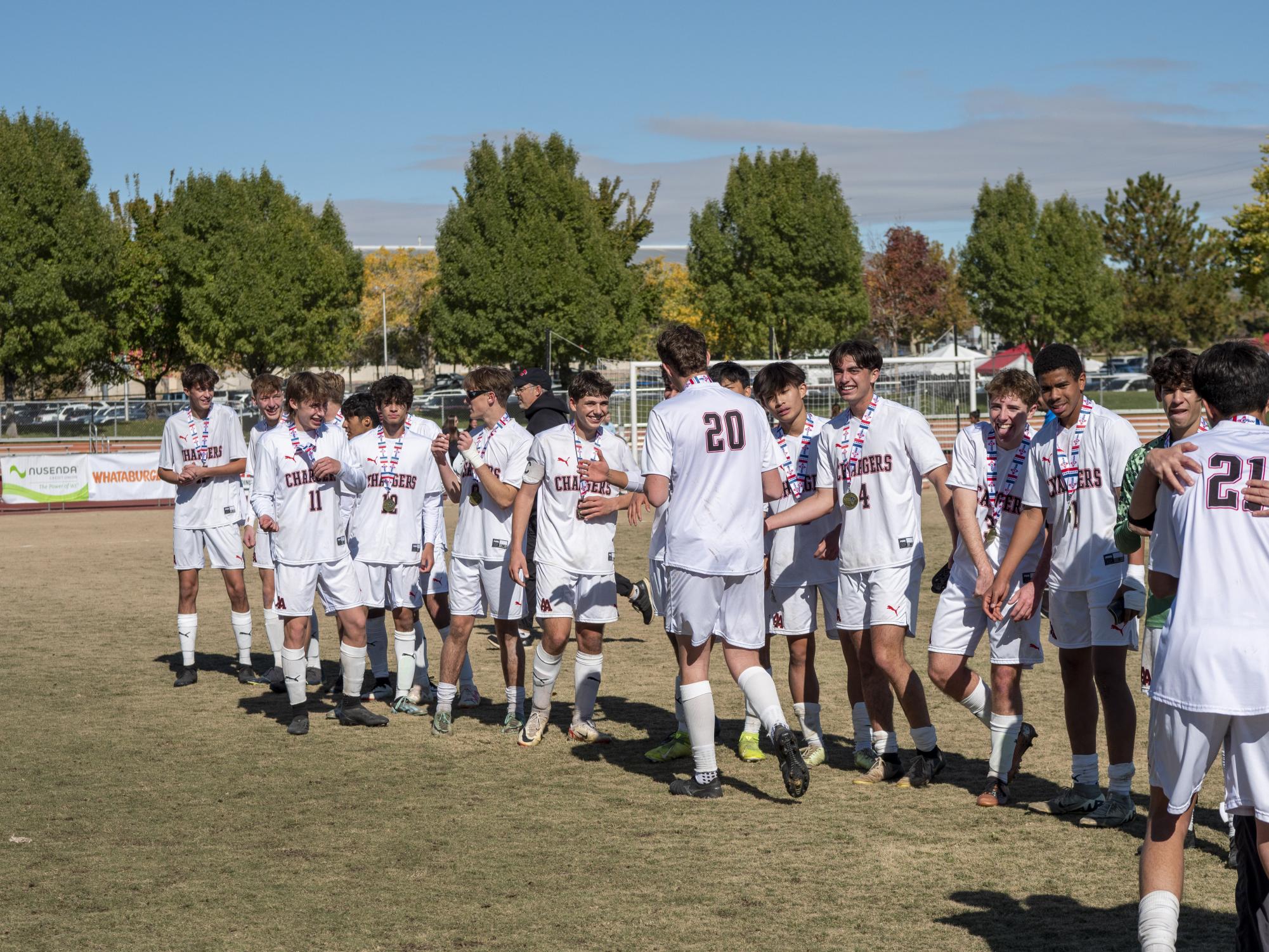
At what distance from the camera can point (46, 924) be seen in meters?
5.12

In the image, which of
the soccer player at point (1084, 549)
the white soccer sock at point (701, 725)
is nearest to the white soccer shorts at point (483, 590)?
the white soccer sock at point (701, 725)

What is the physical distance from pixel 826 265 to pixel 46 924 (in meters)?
49.0

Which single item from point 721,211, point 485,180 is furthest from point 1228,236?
point 485,180

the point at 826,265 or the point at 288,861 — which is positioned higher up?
the point at 826,265

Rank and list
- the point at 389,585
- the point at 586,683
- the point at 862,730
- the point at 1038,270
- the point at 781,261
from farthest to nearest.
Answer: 1. the point at 1038,270
2. the point at 781,261
3. the point at 389,585
4. the point at 586,683
5. the point at 862,730

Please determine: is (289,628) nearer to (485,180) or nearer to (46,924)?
(46,924)

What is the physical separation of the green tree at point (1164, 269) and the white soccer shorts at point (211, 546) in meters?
60.1

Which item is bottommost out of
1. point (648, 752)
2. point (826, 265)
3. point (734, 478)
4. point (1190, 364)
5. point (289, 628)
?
point (648, 752)

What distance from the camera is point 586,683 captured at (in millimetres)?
8227

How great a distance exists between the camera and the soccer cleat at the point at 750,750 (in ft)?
25.4

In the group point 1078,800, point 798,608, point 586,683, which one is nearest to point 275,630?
point 586,683

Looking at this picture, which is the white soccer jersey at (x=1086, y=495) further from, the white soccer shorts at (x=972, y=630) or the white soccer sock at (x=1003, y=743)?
the white soccer sock at (x=1003, y=743)

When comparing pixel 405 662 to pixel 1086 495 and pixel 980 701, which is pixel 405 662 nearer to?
pixel 980 701

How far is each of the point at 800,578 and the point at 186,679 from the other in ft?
17.3
